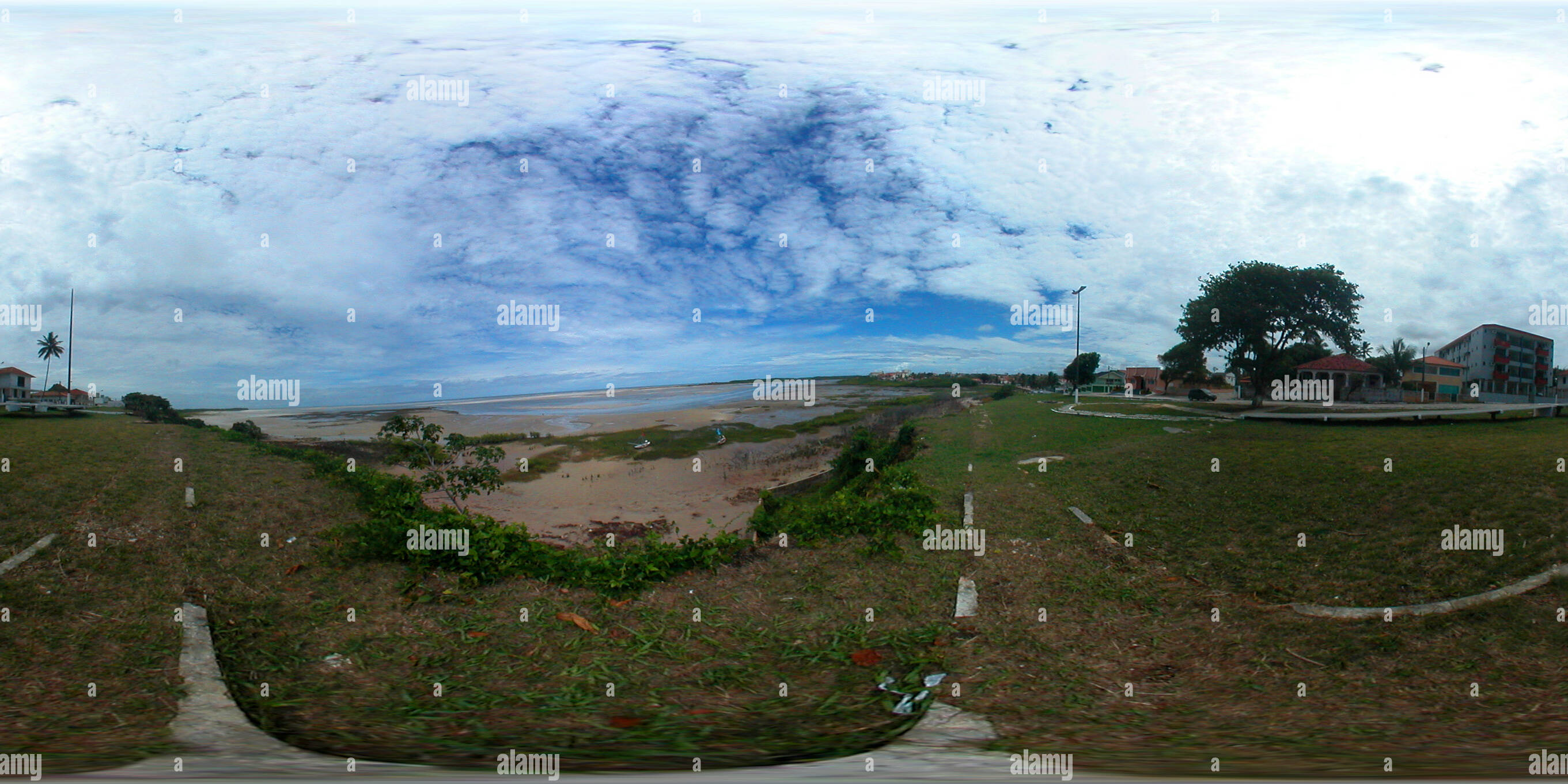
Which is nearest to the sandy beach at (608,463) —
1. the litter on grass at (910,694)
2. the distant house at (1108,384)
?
the litter on grass at (910,694)

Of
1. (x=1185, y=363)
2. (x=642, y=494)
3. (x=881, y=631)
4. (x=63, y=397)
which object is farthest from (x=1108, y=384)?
(x=63, y=397)

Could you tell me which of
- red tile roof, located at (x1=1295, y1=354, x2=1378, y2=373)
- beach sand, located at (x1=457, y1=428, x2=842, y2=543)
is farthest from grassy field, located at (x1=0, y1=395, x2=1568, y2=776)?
beach sand, located at (x1=457, y1=428, x2=842, y2=543)

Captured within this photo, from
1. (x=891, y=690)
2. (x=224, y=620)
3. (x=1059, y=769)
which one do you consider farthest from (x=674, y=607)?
(x=224, y=620)

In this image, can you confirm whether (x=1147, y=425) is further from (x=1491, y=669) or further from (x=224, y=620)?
(x=224, y=620)

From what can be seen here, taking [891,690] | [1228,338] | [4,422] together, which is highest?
[1228,338]

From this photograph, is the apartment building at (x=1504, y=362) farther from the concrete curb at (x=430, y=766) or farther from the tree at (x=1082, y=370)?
the concrete curb at (x=430, y=766)

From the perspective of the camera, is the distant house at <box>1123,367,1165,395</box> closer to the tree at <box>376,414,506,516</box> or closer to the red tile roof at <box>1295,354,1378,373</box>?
the red tile roof at <box>1295,354,1378,373</box>

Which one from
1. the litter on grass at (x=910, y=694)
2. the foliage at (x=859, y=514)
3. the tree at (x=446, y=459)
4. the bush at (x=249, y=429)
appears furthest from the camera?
the bush at (x=249, y=429)

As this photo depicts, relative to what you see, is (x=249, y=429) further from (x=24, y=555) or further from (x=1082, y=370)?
(x=1082, y=370)
